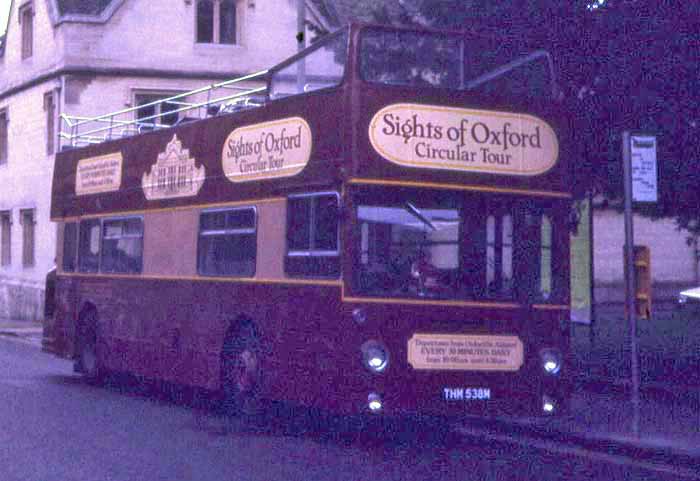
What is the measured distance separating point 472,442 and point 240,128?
4177mm

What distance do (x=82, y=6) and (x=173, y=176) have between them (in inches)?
921

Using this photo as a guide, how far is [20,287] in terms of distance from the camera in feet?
137

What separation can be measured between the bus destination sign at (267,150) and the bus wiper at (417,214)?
1.26 metres

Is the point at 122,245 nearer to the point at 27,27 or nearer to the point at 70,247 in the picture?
the point at 70,247

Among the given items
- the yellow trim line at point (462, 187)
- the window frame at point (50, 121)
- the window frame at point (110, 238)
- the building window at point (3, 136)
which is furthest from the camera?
the building window at point (3, 136)

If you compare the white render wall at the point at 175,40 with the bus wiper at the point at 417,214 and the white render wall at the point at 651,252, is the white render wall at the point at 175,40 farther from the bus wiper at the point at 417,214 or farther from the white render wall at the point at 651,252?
the bus wiper at the point at 417,214

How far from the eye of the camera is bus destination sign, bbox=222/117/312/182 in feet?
44.3

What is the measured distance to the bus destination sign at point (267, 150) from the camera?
44.3ft

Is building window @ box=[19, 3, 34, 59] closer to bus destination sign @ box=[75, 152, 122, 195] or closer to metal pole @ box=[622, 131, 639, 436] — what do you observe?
bus destination sign @ box=[75, 152, 122, 195]

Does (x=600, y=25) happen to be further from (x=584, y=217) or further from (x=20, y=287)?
(x=20, y=287)

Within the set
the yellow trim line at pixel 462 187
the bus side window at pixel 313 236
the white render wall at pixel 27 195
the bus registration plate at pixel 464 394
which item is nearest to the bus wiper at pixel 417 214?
the yellow trim line at pixel 462 187

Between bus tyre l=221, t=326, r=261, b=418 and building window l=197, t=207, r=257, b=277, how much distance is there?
73 centimetres

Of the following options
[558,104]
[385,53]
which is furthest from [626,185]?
[385,53]

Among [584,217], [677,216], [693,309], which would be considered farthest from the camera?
[693,309]
